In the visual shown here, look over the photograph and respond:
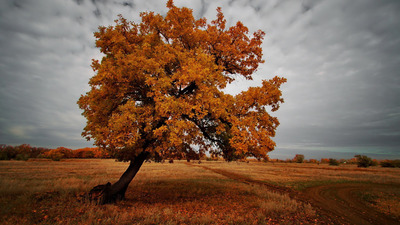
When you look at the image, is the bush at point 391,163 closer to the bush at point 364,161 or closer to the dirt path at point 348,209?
the bush at point 364,161

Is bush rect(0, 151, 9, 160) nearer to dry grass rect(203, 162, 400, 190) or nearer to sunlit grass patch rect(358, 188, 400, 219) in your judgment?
dry grass rect(203, 162, 400, 190)

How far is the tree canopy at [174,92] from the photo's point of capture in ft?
25.8

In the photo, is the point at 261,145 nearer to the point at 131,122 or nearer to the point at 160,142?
the point at 160,142

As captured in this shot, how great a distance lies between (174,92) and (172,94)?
18cm

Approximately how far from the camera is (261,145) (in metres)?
8.10

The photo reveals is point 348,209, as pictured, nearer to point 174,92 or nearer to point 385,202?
point 385,202

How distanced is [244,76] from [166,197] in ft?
36.8

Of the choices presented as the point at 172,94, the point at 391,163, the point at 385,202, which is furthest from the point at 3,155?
the point at 391,163

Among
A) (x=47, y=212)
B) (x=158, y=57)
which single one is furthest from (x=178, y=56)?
(x=47, y=212)

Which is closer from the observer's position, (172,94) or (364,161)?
(172,94)

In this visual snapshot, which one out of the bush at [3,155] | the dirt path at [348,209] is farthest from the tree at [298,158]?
the bush at [3,155]

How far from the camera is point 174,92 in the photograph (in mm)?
9906

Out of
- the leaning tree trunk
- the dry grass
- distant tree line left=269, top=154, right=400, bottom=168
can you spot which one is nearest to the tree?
distant tree line left=269, top=154, right=400, bottom=168

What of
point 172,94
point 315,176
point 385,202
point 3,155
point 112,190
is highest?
point 172,94
